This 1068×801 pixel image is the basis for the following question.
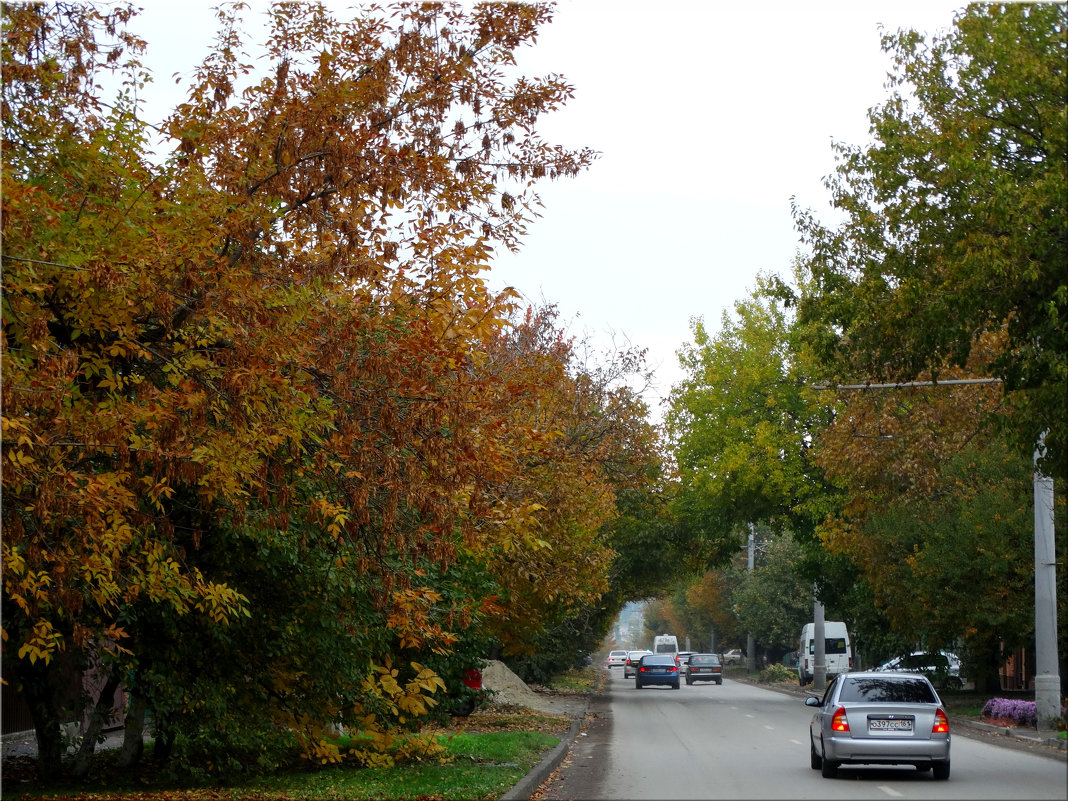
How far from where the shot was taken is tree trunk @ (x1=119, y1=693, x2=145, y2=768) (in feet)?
53.4

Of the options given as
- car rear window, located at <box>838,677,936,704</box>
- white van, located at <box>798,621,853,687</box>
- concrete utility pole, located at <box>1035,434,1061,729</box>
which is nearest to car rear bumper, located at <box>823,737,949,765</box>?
car rear window, located at <box>838,677,936,704</box>

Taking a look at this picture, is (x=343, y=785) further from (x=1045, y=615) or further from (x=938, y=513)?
(x=938, y=513)

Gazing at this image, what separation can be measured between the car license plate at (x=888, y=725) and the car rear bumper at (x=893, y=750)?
0.12 m

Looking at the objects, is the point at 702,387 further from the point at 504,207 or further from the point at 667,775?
the point at 504,207

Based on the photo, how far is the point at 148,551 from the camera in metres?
12.0

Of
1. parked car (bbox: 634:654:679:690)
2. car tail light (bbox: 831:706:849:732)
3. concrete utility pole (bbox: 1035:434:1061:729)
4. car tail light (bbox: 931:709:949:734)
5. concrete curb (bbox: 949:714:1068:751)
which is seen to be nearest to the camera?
car tail light (bbox: 931:709:949:734)

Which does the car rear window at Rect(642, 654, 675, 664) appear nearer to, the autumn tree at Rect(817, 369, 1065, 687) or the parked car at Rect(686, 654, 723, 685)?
the parked car at Rect(686, 654, 723, 685)

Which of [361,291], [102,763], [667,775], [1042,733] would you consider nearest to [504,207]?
[361,291]

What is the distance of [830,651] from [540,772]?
46505mm

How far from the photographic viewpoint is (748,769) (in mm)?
17188

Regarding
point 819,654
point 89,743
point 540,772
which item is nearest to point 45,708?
point 89,743

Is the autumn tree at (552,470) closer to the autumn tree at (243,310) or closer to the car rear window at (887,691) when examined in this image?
the autumn tree at (243,310)

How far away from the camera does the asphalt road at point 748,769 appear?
46.6ft

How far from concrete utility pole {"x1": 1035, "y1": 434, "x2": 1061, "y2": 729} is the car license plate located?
10029 millimetres
